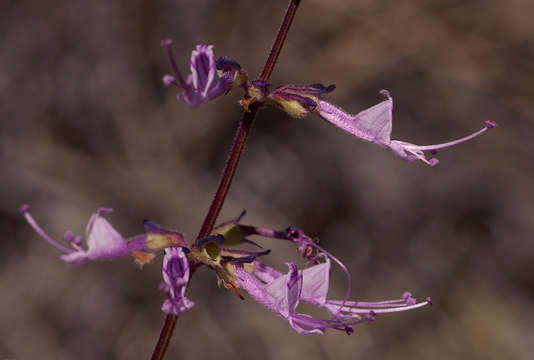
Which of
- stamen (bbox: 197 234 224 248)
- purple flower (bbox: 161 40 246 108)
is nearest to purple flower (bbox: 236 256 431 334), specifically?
stamen (bbox: 197 234 224 248)

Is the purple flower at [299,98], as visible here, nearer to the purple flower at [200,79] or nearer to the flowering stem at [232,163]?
the flowering stem at [232,163]

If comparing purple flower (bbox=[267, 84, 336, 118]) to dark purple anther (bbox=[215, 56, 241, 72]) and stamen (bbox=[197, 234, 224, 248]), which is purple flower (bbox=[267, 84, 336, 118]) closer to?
dark purple anther (bbox=[215, 56, 241, 72])

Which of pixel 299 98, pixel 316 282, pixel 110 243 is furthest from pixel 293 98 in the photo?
pixel 110 243

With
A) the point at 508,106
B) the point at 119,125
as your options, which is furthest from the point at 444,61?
the point at 119,125

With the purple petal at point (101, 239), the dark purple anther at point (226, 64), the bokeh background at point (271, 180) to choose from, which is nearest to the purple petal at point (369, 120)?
the dark purple anther at point (226, 64)

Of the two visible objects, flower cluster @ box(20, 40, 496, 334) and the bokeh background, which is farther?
the bokeh background

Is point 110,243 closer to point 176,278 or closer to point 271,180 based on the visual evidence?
point 176,278

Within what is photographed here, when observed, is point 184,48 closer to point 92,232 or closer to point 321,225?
point 321,225

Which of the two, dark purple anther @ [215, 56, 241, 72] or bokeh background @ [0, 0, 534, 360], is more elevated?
dark purple anther @ [215, 56, 241, 72]
